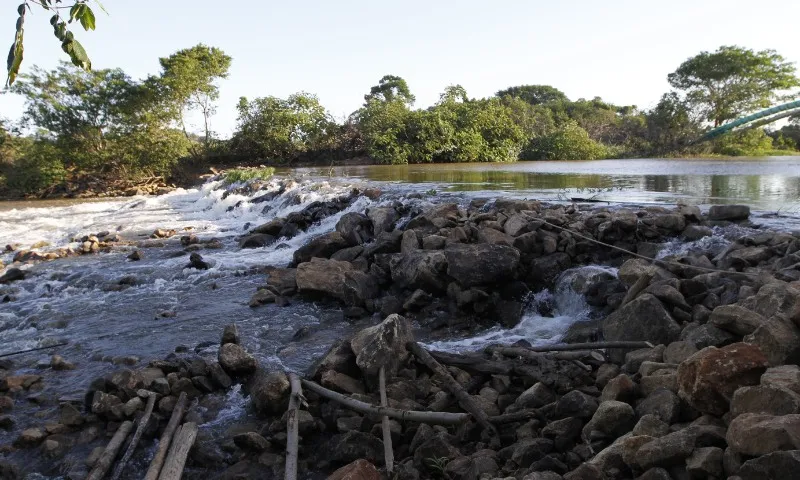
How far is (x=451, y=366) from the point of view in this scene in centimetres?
453

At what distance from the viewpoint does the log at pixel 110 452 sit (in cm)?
350

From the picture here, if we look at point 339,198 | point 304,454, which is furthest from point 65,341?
point 339,198

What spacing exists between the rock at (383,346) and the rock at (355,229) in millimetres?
4327

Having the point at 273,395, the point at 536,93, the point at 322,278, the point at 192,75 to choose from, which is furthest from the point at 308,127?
the point at 536,93

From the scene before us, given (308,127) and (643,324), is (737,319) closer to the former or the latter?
(643,324)

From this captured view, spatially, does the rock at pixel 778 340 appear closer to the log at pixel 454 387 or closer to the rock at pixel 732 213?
the log at pixel 454 387

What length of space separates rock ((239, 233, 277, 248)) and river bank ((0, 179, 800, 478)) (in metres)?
1.45

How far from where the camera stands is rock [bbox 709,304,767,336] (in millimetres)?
3221

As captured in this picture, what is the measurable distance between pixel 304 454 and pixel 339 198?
9122 millimetres

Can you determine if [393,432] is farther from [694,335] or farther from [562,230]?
[562,230]

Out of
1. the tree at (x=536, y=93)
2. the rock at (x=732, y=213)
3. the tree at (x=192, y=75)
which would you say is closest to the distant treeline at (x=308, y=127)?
the tree at (x=192, y=75)

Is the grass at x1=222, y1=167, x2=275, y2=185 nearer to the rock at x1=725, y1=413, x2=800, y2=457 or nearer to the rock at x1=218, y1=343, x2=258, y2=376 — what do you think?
the rock at x1=218, y1=343, x2=258, y2=376

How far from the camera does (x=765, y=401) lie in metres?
2.31

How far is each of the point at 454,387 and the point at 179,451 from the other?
1.93m
